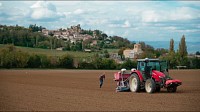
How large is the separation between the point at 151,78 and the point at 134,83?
1359mm

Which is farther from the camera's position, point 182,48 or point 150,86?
point 182,48

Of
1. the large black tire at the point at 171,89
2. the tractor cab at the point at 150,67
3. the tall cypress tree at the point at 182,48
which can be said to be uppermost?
the tall cypress tree at the point at 182,48

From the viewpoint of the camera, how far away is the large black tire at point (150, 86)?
789 inches

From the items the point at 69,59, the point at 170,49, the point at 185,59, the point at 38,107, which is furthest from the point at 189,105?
the point at 170,49

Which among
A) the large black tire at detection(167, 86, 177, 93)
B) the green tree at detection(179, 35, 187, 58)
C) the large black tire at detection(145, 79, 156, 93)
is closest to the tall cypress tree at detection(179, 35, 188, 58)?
the green tree at detection(179, 35, 187, 58)

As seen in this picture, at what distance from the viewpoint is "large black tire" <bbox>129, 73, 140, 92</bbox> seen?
21.1 m

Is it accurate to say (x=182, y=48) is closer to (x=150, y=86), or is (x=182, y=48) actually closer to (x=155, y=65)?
(x=155, y=65)

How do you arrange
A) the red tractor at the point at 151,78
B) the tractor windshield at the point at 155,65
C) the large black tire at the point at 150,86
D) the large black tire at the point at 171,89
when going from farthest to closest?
the tractor windshield at the point at 155,65
the large black tire at the point at 171,89
the red tractor at the point at 151,78
the large black tire at the point at 150,86

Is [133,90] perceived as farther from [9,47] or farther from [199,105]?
[9,47]

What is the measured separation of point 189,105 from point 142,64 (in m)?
7.33

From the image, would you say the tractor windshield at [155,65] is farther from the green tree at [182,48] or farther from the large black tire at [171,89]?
the green tree at [182,48]

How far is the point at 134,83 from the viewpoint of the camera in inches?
859

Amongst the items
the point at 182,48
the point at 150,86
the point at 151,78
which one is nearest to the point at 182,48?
the point at 182,48

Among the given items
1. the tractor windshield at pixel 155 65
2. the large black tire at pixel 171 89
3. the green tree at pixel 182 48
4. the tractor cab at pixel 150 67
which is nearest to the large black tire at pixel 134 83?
the tractor cab at pixel 150 67
